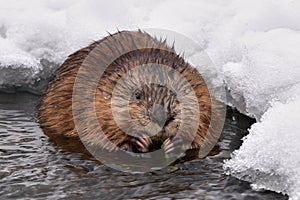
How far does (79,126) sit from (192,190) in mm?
1235

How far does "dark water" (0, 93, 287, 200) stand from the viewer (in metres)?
2.58

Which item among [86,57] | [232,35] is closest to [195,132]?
[86,57]

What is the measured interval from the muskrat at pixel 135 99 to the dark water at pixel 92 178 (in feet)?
0.62

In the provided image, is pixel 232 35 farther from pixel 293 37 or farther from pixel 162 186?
pixel 162 186

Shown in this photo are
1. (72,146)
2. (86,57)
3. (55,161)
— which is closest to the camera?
(55,161)

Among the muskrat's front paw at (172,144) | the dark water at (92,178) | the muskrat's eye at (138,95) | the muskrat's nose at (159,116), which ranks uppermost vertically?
the muskrat's eye at (138,95)

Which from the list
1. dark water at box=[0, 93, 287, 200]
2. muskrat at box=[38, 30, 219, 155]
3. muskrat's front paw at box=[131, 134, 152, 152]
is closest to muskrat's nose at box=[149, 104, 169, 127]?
muskrat at box=[38, 30, 219, 155]

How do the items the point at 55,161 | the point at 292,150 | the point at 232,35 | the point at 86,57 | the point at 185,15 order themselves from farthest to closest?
the point at 185,15, the point at 232,35, the point at 86,57, the point at 55,161, the point at 292,150

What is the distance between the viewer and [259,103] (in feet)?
11.8

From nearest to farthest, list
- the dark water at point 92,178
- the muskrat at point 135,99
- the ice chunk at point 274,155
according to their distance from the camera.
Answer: the ice chunk at point 274,155
the dark water at point 92,178
the muskrat at point 135,99

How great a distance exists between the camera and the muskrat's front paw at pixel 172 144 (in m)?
3.13

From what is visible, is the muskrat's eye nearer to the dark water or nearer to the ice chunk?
the dark water

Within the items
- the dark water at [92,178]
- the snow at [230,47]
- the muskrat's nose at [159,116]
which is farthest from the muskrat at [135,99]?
the snow at [230,47]

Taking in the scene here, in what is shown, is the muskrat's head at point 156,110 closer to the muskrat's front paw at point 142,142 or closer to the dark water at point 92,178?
the muskrat's front paw at point 142,142
